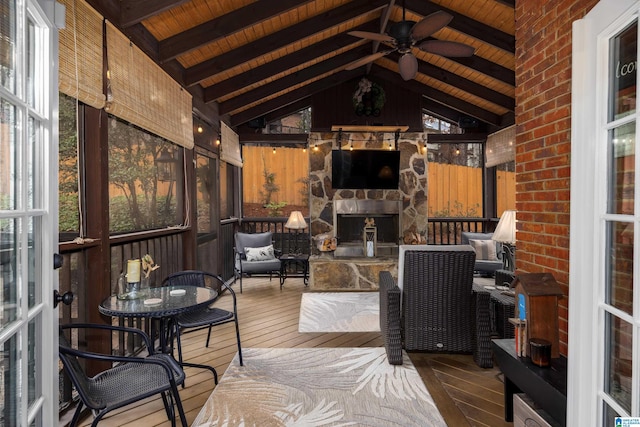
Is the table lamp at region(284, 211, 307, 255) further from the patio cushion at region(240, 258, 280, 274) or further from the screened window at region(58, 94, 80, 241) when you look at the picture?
the screened window at region(58, 94, 80, 241)

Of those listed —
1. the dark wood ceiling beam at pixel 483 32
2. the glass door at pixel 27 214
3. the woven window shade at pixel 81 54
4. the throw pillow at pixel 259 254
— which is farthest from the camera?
the throw pillow at pixel 259 254

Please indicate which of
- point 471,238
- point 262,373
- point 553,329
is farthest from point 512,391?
point 471,238

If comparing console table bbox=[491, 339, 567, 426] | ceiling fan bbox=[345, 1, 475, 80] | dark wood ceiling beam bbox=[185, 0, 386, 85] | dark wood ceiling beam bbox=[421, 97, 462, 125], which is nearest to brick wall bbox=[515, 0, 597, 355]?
console table bbox=[491, 339, 567, 426]

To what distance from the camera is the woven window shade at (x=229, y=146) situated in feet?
19.6

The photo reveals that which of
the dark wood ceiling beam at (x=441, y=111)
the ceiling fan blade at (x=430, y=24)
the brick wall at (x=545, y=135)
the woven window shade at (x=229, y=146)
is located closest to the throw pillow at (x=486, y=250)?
the dark wood ceiling beam at (x=441, y=111)

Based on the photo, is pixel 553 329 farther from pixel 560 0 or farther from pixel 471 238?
pixel 471 238

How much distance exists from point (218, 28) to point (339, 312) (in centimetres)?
335

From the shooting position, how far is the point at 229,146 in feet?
20.7

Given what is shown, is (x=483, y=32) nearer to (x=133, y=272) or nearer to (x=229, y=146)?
(x=229, y=146)

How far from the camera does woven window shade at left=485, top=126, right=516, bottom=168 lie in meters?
6.11

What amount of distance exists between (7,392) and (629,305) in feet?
6.80

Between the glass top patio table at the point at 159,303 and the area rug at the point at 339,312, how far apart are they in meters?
1.65

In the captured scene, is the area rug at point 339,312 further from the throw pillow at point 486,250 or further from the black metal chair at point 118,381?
the black metal chair at point 118,381

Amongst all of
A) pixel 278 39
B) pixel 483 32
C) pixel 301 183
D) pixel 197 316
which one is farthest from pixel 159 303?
pixel 301 183
